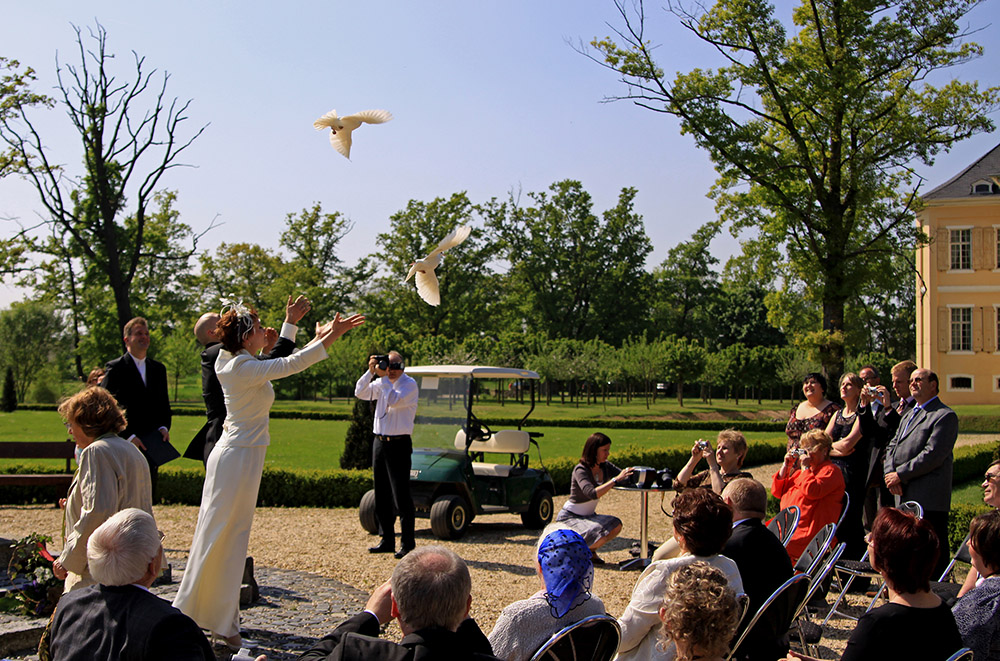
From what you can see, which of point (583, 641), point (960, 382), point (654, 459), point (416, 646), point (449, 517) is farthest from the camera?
point (960, 382)

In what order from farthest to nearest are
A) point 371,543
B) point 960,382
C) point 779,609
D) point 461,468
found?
point 960,382
point 461,468
point 371,543
point 779,609

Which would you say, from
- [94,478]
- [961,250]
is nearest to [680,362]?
[961,250]

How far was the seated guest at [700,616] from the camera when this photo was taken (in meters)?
2.40

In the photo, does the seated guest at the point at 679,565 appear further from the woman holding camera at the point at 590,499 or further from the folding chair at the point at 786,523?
the woman holding camera at the point at 590,499

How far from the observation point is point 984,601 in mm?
3107

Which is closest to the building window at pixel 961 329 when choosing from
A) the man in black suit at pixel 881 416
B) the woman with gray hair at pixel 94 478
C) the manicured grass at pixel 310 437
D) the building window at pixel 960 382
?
the building window at pixel 960 382

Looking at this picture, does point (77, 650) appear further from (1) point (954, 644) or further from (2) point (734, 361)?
(2) point (734, 361)

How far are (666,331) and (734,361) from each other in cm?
1337

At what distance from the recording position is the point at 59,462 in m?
15.3

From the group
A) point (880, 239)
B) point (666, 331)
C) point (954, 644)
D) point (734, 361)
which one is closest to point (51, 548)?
point (954, 644)

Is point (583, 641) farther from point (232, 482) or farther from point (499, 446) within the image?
point (499, 446)

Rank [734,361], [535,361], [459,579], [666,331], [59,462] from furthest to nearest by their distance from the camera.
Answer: [666,331], [734,361], [535,361], [59,462], [459,579]

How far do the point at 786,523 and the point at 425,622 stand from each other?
12.6 ft

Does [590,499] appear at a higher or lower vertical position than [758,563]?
lower
